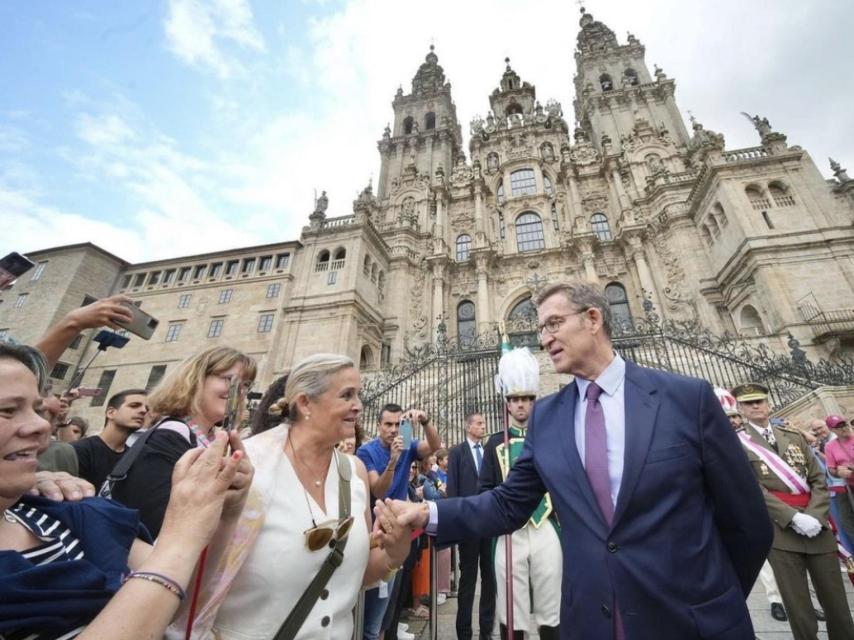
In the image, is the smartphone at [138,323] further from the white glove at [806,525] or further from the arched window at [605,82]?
the arched window at [605,82]

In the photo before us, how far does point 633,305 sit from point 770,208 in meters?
7.87

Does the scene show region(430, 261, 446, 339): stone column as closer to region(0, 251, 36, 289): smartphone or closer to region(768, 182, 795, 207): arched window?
region(768, 182, 795, 207): arched window

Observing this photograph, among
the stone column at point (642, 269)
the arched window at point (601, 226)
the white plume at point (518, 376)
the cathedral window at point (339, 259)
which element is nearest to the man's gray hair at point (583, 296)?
the white plume at point (518, 376)

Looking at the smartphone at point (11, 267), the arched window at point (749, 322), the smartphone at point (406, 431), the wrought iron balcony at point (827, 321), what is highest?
the arched window at point (749, 322)

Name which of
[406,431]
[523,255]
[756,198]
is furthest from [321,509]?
[523,255]

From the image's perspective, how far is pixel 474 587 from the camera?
415 centimetres

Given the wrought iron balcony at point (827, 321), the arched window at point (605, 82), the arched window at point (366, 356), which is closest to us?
the wrought iron balcony at point (827, 321)

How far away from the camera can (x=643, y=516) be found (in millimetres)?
1728

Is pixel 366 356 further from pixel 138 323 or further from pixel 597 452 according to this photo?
pixel 597 452

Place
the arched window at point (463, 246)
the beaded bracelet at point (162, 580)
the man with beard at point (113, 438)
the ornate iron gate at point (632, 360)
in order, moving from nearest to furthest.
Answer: the beaded bracelet at point (162, 580), the man with beard at point (113, 438), the ornate iron gate at point (632, 360), the arched window at point (463, 246)

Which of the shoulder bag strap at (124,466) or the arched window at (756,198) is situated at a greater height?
the arched window at (756,198)

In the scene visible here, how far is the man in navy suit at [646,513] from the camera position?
164 centimetres

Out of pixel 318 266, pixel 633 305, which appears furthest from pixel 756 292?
pixel 318 266

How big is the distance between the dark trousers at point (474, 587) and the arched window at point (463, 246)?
2416 cm
